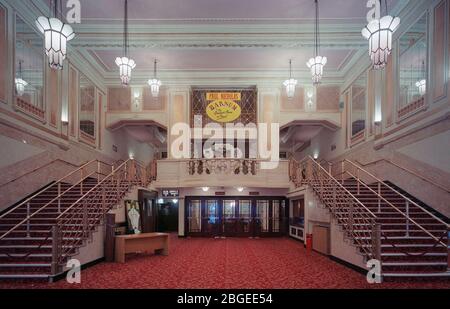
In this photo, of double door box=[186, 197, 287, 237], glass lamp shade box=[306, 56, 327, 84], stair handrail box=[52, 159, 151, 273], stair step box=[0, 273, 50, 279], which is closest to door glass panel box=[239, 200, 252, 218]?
double door box=[186, 197, 287, 237]

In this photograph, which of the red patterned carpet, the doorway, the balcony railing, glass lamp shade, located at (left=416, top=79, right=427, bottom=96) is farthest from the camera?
the doorway

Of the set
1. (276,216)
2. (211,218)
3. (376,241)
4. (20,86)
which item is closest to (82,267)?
(20,86)

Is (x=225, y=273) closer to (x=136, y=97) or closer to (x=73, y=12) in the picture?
(x=73, y=12)

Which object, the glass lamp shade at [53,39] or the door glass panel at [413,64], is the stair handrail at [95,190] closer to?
the glass lamp shade at [53,39]

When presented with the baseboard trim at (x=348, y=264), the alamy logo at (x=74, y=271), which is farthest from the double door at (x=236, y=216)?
the alamy logo at (x=74, y=271)

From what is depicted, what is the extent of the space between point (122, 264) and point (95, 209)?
1876 mm

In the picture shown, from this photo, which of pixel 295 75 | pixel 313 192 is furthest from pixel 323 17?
pixel 313 192

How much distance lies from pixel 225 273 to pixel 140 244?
9.38 ft

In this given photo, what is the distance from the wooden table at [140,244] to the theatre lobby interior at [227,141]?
0.05 meters

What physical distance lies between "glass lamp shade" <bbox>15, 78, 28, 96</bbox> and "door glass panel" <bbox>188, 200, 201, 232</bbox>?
802cm

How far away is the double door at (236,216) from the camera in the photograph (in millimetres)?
15148

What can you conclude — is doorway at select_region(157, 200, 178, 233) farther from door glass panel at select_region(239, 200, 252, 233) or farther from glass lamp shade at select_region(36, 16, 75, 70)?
glass lamp shade at select_region(36, 16, 75, 70)

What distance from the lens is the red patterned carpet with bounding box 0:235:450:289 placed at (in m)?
6.07
